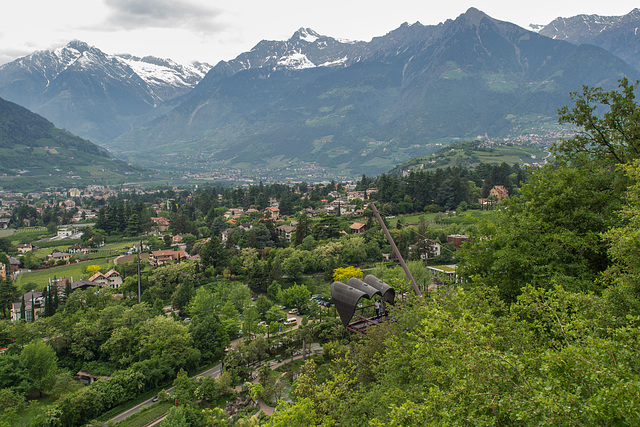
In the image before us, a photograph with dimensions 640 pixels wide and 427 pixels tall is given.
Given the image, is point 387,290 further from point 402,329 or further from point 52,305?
point 52,305

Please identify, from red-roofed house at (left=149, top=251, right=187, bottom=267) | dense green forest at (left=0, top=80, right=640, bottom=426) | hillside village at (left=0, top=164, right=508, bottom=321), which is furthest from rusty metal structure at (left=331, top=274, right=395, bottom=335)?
red-roofed house at (left=149, top=251, right=187, bottom=267)

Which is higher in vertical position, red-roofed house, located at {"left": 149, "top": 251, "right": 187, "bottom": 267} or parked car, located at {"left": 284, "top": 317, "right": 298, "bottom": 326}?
red-roofed house, located at {"left": 149, "top": 251, "right": 187, "bottom": 267}

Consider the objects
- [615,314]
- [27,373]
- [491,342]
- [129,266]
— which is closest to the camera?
[491,342]

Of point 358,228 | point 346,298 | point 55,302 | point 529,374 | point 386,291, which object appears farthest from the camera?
point 358,228

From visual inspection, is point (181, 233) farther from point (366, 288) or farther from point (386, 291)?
point (386, 291)

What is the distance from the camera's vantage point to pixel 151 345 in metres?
28.1

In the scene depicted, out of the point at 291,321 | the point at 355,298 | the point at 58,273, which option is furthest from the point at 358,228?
the point at 58,273

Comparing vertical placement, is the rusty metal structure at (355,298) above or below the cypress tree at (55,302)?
above

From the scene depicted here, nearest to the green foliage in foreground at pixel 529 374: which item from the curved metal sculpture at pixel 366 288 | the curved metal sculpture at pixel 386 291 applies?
the curved metal sculpture at pixel 366 288

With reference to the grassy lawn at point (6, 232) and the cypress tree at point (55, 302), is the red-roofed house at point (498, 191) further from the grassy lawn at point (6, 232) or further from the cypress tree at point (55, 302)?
the grassy lawn at point (6, 232)

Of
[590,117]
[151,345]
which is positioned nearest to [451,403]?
[590,117]

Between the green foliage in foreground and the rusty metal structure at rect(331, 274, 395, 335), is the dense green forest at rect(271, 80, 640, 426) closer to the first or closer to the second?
the green foliage in foreground

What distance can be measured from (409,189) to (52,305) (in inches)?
2025


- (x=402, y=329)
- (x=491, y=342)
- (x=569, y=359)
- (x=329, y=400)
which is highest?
(x=569, y=359)
